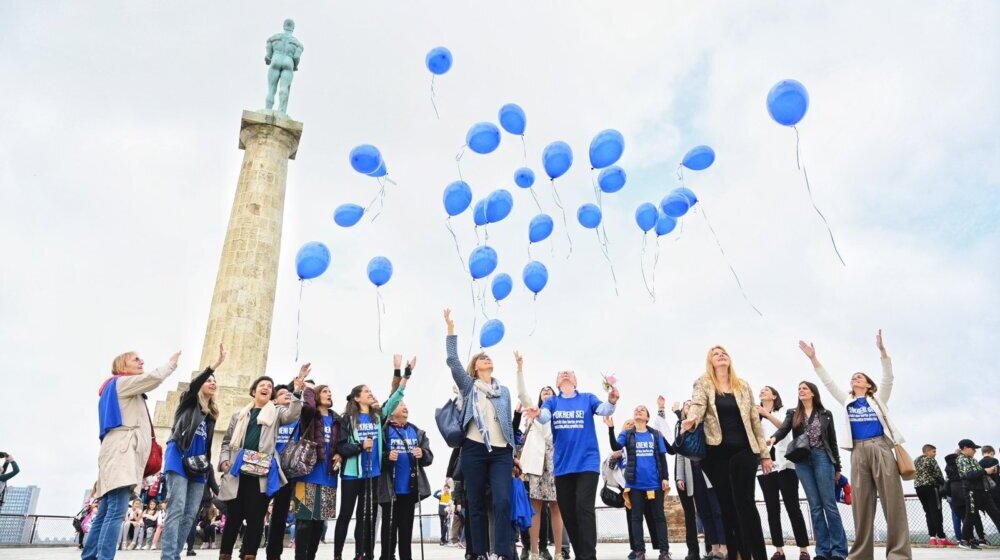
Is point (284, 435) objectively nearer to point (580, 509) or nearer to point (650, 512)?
point (580, 509)

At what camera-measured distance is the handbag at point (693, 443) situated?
5414 millimetres

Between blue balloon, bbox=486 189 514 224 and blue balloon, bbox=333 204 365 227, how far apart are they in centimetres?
220

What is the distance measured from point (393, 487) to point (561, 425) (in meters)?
2.10

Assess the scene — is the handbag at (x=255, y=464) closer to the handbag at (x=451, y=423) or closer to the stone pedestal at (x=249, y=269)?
the handbag at (x=451, y=423)

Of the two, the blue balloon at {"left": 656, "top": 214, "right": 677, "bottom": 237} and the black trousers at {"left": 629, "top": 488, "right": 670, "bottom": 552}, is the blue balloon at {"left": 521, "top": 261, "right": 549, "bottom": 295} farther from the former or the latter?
the black trousers at {"left": 629, "top": 488, "right": 670, "bottom": 552}

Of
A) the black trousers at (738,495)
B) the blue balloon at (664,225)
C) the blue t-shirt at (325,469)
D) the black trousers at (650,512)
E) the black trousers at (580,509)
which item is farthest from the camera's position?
the blue balloon at (664,225)

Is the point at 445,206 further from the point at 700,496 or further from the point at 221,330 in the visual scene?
the point at 221,330

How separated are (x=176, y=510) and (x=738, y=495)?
4.88m

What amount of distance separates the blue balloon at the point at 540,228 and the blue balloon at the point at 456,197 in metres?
1.41

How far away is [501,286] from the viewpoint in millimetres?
11359

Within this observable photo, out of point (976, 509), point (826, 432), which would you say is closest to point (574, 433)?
point (826, 432)

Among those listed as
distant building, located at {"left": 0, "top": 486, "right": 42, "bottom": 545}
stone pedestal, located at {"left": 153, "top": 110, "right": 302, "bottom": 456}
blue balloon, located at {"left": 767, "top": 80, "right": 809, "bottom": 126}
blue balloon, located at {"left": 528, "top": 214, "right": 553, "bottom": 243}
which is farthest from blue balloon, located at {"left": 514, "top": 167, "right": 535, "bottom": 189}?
distant building, located at {"left": 0, "top": 486, "right": 42, "bottom": 545}

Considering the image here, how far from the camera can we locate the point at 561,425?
611 centimetres

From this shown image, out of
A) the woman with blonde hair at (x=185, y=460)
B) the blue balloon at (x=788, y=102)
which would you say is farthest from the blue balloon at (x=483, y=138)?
the woman with blonde hair at (x=185, y=460)
